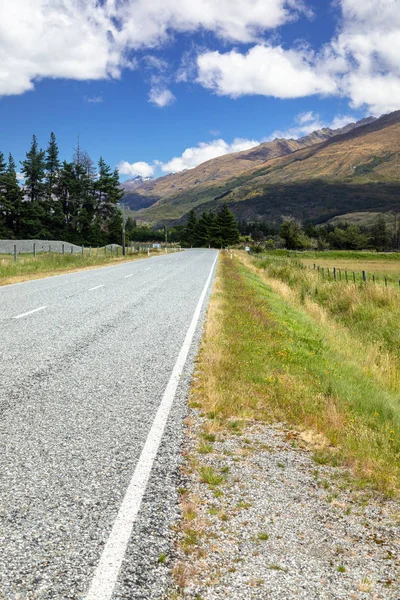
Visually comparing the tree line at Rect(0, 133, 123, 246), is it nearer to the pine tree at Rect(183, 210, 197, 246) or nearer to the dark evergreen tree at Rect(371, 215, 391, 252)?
the pine tree at Rect(183, 210, 197, 246)

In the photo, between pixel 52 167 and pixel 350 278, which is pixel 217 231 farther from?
pixel 350 278

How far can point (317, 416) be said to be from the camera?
490 centimetres

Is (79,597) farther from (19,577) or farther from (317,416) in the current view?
(317,416)

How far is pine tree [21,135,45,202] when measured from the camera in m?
75.2

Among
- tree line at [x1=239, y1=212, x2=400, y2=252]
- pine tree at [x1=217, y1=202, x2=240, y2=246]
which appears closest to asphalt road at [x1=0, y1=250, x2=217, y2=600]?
tree line at [x1=239, y1=212, x2=400, y2=252]

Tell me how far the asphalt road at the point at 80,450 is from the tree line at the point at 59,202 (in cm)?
6829

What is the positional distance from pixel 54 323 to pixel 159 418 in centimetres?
549

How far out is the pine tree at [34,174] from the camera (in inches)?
2963

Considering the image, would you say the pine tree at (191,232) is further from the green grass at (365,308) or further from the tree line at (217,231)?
the green grass at (365,308)

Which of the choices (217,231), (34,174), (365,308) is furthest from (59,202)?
(365,308)

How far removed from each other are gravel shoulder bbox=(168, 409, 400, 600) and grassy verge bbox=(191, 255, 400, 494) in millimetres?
373

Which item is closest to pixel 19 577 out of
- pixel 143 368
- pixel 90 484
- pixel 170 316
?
pixel 90 484

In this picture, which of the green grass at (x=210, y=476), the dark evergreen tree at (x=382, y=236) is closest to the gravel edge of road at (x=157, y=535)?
the green grass at (x=210, y=476)

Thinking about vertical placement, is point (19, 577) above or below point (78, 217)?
below
